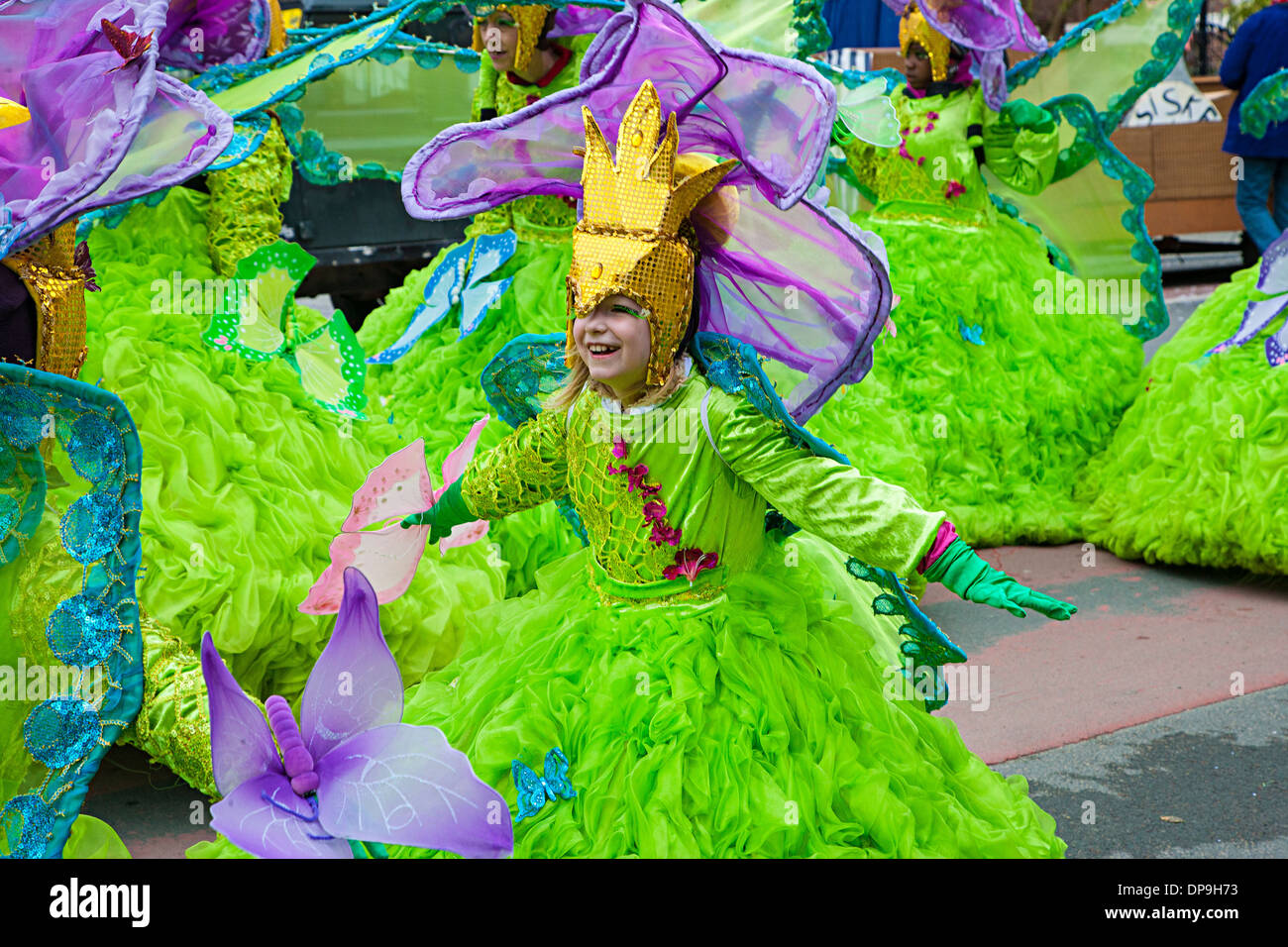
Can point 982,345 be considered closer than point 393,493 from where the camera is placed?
No

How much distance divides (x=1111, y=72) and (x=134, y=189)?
4.62 meters

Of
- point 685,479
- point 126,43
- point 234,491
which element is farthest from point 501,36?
point 685,479

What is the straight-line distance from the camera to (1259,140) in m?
7.76

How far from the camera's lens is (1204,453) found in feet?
16.7

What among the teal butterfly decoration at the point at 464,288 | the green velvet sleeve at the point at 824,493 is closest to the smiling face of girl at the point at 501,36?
the teal butterfly decoration at the point at 464,288

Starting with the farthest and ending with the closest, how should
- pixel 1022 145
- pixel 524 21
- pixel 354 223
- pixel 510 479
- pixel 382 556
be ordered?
pixel 354 223 < pixel 1022 145 < pixel 524 21 < pixel 382 556 < pixel 510 479

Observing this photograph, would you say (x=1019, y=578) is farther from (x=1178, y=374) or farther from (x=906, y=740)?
(x=906, y=740)

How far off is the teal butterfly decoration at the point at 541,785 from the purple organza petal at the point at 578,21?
3.00 metres

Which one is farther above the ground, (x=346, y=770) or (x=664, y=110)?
(x=664, y=110)

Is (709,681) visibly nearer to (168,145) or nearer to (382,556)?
(382,556)

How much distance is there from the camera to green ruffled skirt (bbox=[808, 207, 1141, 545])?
5.56 m

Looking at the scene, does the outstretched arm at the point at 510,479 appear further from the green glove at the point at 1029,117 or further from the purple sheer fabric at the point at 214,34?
the green glove at the point at 1029,117

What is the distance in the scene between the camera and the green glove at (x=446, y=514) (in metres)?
2.91

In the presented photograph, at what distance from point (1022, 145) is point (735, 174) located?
11.9 ft
